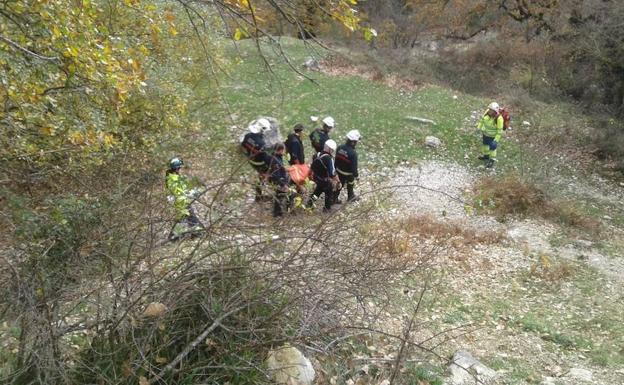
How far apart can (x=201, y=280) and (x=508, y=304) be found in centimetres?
572

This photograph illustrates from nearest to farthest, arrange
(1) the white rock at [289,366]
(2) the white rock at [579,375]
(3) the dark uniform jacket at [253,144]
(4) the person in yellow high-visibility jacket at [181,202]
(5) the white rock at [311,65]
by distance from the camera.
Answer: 1. (4) the person in yellow high-visibility jacket at [181,202]
2. (1) the white rock at [289,366]
3. (2) the white rock at [579,375]
4. (3) the dark uniform jacket at [253,144]
5. (5) the white rock at [311,65]

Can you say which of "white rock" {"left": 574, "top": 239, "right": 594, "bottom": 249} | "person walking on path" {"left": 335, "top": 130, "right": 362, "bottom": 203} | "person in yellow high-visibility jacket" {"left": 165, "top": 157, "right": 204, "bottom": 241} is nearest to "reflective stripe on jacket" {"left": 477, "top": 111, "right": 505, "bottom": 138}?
"white rock" {"left": 574, "top": 239, "right": 594, "bottom": 249}

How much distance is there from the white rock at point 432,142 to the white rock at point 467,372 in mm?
8789

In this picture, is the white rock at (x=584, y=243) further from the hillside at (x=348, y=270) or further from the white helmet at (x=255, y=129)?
the white helmet at (x=255, y=129)

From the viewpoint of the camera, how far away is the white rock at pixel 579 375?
635cm

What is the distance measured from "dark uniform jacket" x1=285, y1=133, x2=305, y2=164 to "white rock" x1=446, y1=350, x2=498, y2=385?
17.7ft

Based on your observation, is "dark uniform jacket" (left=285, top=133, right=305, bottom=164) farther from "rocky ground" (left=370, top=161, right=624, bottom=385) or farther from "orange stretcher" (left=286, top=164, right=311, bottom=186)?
"rocky ground" (left=370, top=161, right=624, bottom=385)

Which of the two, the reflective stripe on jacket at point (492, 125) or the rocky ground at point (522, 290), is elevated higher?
the reflective stripe on jacket at point (492, 125)

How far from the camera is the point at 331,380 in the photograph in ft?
16.0

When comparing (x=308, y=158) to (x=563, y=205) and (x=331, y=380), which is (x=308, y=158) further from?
(x=331, y=380)

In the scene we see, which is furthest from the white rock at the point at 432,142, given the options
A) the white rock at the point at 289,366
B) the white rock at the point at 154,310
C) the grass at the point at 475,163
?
the white rock at the point at 154,310

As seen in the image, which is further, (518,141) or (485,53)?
(485,53)

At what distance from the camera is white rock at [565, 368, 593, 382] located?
250 inches

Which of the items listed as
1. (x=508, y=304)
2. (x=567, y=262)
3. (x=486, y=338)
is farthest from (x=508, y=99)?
(x=486, y=338)
